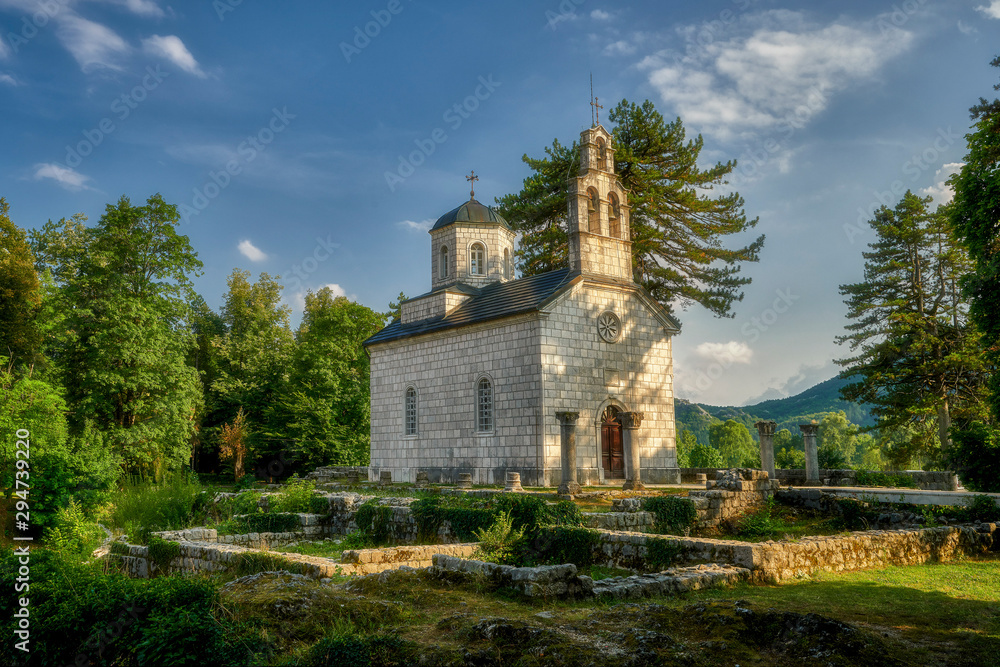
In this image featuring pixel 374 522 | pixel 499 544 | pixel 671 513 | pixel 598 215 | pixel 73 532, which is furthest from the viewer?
pixel 598 215

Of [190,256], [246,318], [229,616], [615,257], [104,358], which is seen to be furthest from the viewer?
[246,318]

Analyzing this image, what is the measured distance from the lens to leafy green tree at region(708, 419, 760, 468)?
7712cm

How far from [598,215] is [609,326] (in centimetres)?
405

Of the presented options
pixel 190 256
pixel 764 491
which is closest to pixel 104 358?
pixel 190 256

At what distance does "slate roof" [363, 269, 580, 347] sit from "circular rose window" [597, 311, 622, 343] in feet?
5.83

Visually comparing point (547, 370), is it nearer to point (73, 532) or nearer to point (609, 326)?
point (609, 326)

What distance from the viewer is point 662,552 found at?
10656 mm

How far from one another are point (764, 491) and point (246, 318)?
133 feet

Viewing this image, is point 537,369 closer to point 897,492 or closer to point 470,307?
point 470,307

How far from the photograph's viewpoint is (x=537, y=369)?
848 inches

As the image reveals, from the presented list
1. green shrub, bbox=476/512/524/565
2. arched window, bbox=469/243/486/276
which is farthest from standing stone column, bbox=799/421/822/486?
arched window, bbox=469/243/486/276

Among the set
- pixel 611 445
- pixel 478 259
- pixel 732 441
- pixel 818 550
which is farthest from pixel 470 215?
pixel 732 441

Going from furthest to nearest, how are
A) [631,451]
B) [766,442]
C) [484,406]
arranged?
1. [484,406]
2. [766,442]
3. [631,451]

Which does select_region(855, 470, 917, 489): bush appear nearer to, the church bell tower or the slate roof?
the church bell tower
